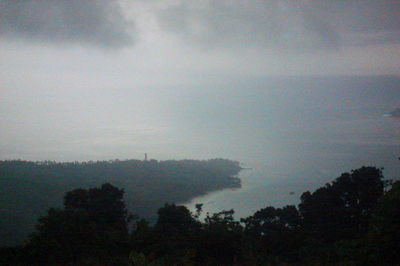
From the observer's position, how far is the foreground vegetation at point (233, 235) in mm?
4570

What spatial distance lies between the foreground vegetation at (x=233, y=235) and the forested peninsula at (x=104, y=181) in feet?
18.1

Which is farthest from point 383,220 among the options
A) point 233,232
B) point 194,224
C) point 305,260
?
point 194,224

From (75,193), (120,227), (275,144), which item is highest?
(275,144)

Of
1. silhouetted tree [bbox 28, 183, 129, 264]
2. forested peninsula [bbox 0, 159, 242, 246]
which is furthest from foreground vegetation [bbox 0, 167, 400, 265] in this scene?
forested peninsula [bbox 0, 159, 242, 246]

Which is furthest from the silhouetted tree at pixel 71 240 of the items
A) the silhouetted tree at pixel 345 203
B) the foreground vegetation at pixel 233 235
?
the silhouetted tree at pixel 345 203

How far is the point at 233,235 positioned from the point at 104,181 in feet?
49.7

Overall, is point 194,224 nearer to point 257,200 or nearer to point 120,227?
point 120,227

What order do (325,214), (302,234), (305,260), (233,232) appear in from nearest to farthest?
(305,260)
(233,232)
(302,234)
(325,214)

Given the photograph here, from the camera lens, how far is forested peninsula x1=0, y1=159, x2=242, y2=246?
15086mm

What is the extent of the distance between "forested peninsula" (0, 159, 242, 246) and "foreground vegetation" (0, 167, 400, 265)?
5.53 m

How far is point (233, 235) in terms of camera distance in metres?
6.46

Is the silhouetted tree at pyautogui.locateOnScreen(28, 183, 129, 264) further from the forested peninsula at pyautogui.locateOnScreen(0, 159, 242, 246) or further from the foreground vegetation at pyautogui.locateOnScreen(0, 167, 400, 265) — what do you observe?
the forested peninsula at pyautogui.locateOnScreen(0, 159, 242, 246)

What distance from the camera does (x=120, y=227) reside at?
8836 millimetres

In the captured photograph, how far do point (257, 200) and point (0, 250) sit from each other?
11.4m
